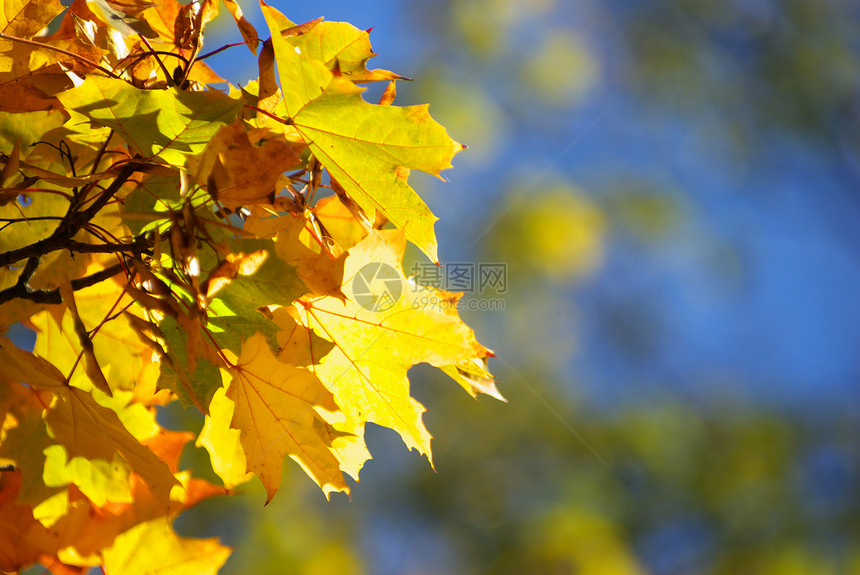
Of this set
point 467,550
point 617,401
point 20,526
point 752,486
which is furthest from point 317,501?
point 20,526

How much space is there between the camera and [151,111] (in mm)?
327

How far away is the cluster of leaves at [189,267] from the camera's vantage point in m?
0.33

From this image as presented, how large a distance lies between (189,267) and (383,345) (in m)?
0.18

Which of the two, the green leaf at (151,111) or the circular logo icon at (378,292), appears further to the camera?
the circular logo icon at (378,292)

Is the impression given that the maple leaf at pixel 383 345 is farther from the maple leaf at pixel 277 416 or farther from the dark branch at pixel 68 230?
the dark branch at pixel 68 230

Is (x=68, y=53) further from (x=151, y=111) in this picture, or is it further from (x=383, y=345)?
(x=383, y=345)

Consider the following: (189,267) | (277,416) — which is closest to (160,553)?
(277,416)

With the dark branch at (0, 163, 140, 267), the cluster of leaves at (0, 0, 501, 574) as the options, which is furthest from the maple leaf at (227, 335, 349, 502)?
the dark branch at (0, 163, 140, 267)

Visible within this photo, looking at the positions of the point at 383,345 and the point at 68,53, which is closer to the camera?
the point at 68,53

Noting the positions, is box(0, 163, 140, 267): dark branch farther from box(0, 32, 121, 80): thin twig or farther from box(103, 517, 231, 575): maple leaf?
box(103, 517, 231, 575): maple leaf

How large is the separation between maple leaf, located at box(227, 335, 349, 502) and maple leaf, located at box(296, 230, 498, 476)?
0.08 feet

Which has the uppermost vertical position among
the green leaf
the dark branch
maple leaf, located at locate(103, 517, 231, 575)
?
the green leaf

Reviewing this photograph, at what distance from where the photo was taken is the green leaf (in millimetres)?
320

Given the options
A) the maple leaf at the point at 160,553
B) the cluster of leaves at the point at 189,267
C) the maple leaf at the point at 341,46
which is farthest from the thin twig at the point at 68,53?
the maple leaf at the point at 160,553
